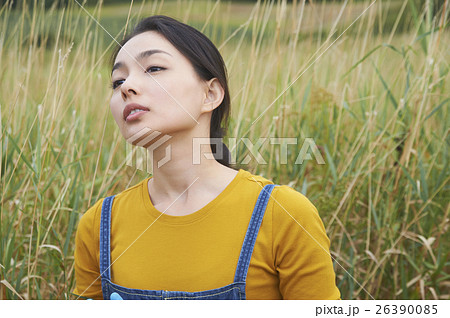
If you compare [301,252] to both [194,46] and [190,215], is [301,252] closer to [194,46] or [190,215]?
[190,215]

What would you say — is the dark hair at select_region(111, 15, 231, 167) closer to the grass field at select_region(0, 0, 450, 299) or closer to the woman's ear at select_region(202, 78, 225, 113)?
the woman's ear at select_region(202, 78, 225, 113)

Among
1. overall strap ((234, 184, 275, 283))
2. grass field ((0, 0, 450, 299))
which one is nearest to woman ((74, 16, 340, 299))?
overall strap ((234, 184, 275, 283))

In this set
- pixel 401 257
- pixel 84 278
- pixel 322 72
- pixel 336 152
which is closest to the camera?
pixel 84 278

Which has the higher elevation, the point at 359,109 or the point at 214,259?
the point at 359,109

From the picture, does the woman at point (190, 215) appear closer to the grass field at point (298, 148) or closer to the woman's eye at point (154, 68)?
the woman's eye at point (154, 68)

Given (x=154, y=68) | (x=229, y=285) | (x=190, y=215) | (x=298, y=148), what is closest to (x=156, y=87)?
(x=154, y=68)

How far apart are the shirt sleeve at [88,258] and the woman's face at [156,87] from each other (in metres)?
0.22

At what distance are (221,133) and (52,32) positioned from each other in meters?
0.92

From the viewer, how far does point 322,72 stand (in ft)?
5.43

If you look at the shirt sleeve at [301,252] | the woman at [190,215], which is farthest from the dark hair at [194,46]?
the shirt sleeve at [301,252]

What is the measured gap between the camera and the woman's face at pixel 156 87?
81 cm

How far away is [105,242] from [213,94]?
1.15 feet

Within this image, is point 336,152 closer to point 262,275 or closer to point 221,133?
point 221,133

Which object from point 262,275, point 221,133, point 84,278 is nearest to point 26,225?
point 84,278
